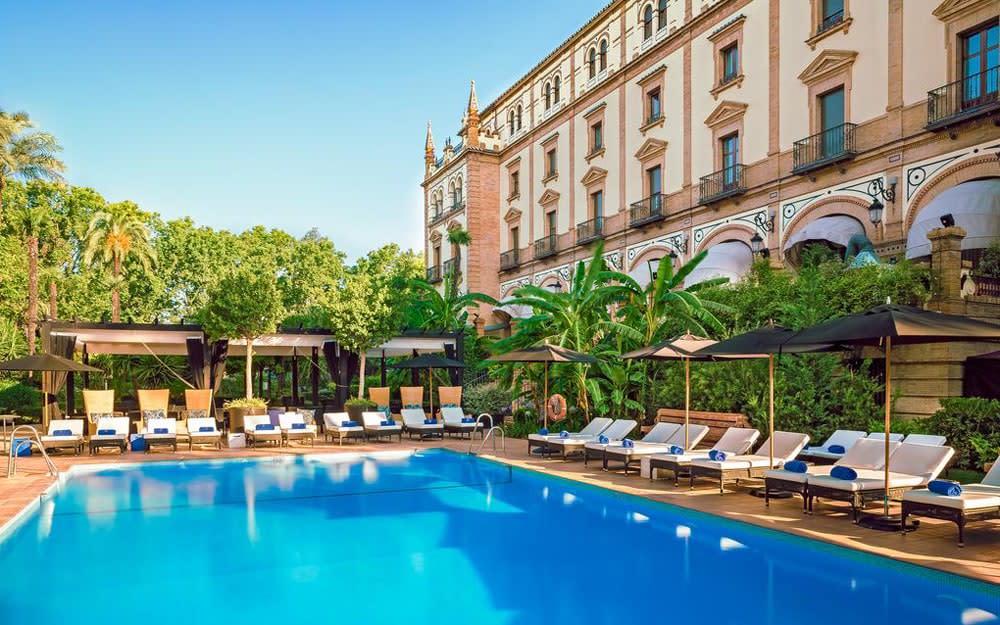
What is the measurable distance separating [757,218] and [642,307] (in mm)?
7939

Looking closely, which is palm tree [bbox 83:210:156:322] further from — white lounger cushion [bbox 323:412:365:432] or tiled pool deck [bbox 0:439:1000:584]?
tiled pool deck [bbox 0:439:1000:584]

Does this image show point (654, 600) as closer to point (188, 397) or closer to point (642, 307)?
point (642, 307)

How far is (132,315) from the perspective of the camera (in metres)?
33.5

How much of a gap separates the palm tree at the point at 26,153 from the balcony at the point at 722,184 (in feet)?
85.4

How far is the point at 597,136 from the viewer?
3147 centimetres

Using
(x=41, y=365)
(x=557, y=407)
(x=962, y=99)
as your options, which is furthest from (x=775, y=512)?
(x=41, y=365)

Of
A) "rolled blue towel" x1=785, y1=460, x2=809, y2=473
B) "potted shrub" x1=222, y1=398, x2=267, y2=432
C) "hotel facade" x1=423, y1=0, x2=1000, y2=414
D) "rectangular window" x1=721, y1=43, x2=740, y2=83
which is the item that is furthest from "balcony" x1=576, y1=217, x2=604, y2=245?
"rolled blue towel" x1=785, y1=460, x2=809, y2=473

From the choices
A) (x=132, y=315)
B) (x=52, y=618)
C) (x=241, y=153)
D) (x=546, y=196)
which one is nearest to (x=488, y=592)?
(x=52, y=618)

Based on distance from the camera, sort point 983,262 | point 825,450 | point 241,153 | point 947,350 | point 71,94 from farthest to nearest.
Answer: point 241,153, point 71,94, point 983,262, point 947,350, point 825,450

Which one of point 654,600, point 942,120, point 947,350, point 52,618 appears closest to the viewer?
point 52,618

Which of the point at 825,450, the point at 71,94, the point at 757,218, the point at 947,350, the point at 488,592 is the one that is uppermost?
the point at 71,94

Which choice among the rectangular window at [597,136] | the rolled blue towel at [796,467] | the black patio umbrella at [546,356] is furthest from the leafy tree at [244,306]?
the rectangular window at [597,136]

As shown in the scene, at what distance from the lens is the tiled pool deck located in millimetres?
6641

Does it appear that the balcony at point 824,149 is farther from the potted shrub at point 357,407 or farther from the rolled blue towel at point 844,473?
the rolled blue towel at point 844,473
